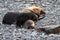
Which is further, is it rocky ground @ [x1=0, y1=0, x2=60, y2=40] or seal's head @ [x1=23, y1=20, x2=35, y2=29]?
seal's head @ [x1=23, y1=20, x2=35, y2=29]

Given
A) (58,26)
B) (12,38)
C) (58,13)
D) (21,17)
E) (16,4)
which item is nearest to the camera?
(12,38)

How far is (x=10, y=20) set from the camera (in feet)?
31.2

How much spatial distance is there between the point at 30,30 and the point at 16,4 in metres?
3.86

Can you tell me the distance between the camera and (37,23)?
31.8 ft

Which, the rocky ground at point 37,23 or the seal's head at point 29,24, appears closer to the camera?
the rocky ground at point 37,23

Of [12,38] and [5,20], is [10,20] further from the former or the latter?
[12,38]

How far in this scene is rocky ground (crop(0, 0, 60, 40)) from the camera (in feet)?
26.7

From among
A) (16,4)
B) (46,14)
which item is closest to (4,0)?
(16,4)

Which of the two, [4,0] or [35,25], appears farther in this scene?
[4,0]

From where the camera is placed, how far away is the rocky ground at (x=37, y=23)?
815 centimetres

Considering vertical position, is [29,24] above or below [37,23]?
above

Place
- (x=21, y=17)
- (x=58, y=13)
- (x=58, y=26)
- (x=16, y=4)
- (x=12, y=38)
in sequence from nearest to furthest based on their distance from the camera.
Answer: (x=12, y=38) < (x=58, y=26) < (x=21, y=17) < (x=58, y=13) < (x=16, y=4)

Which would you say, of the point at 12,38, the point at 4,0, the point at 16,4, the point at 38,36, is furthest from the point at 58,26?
the point at 4,0

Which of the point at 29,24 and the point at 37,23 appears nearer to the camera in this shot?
the point at 29,24
